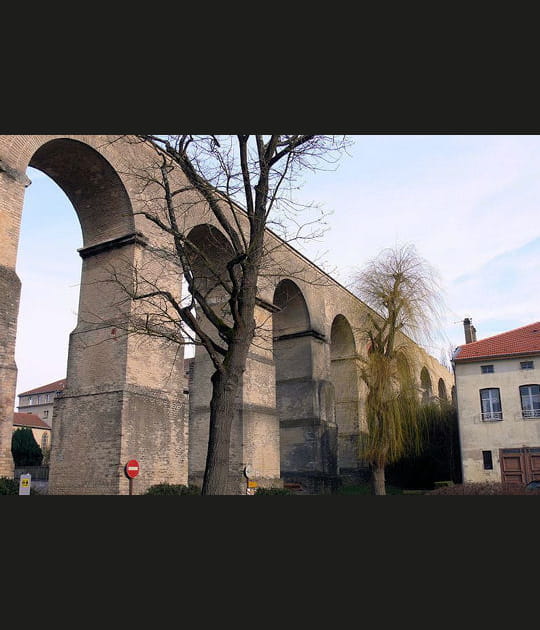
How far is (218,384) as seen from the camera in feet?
28.3

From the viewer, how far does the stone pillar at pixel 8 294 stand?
10703 millimetres

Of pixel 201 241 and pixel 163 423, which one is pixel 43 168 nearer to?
pixel 201 241

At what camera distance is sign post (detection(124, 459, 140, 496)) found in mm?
12828

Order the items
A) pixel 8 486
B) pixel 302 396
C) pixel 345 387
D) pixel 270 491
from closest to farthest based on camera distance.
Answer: pixel 8 486 < pixel 270 491 < pixel 302 396 < pixel 345 387

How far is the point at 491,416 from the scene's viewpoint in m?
24.7

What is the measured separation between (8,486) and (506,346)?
21447mm

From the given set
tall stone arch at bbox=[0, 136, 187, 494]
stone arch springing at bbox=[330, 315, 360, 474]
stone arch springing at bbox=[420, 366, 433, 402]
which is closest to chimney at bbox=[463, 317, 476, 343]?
stone arch springing at bbox=[420, 366, 433, 402]

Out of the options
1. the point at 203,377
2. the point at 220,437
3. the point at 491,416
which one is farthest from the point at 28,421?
the point at 220,437

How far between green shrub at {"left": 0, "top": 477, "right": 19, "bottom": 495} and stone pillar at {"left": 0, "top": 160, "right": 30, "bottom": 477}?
0.22 meters

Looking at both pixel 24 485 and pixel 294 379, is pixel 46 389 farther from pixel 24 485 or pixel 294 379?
pixel 24 485

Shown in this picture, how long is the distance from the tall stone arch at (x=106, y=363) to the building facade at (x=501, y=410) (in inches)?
578

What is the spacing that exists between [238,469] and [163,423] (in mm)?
4217

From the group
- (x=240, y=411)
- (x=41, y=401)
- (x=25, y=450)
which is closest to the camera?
(x=240, y=411)

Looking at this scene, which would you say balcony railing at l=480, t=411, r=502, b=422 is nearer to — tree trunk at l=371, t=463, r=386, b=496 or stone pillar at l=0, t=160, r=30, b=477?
tree trunk at l=371, t=463, r=386, b=496
